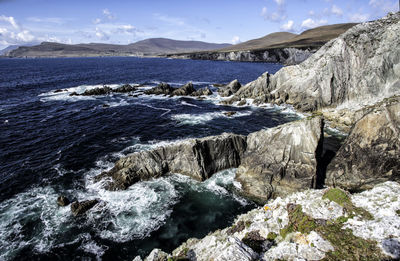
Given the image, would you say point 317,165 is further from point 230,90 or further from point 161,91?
point 161,91

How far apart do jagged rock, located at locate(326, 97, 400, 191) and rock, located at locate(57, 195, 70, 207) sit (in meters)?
31.7

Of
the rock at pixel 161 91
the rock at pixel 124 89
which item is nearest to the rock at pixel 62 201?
the rock at pixel 161 91

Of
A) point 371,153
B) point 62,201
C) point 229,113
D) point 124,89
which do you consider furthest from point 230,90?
point 62,201

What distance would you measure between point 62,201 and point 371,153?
121 feet

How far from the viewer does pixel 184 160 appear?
93.4 feet

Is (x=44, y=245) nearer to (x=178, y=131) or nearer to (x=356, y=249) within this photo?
(x=356, y=249)

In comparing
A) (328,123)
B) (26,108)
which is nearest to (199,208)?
(328,123)

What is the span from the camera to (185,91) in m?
74.4

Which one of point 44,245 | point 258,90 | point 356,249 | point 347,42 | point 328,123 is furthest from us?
point 258,90

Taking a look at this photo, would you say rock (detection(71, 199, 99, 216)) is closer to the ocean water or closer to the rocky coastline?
the ocean water

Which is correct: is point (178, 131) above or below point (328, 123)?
below

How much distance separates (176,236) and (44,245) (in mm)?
12352

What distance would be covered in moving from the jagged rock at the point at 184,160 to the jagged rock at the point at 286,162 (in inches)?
152

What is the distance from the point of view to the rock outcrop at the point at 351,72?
4069 cm
